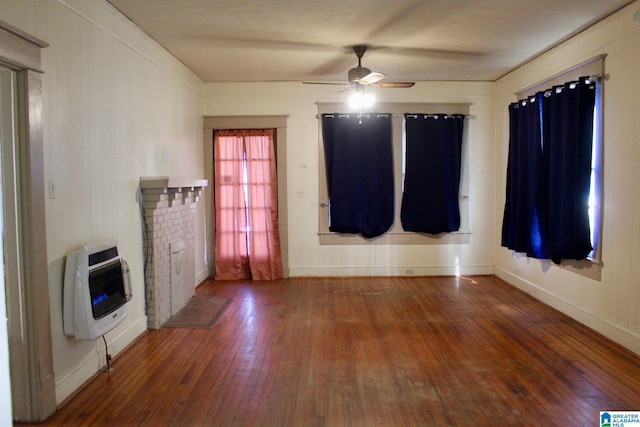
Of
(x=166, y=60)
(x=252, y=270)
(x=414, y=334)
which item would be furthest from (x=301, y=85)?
(x=414, y=334)

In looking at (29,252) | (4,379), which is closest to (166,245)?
(29,252)

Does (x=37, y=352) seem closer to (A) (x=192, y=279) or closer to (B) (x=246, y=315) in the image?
(B) (x=246, y=315)

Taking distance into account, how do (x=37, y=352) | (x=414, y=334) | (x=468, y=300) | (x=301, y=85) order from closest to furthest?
(x=37, y=352), (x=414, y=334), (x=468, y=300), (x=301, y=85)

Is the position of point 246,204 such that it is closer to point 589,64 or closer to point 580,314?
point 580,314

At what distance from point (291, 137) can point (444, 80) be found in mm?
2354

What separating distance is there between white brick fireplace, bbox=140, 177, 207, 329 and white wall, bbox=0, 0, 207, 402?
0.10 metres

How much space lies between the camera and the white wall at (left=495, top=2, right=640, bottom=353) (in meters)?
3.41

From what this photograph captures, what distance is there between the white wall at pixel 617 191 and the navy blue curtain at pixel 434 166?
5.77 ft

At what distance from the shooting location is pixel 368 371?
3082 millimetres

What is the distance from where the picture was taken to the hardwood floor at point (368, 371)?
2.53 metres

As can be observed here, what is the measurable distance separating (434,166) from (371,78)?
2170mm

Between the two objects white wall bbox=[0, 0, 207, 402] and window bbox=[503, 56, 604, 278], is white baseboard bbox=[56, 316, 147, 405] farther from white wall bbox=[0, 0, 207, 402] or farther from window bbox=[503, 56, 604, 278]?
window bbox=[503, 56, 604, 278]

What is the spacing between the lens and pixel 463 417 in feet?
8.11

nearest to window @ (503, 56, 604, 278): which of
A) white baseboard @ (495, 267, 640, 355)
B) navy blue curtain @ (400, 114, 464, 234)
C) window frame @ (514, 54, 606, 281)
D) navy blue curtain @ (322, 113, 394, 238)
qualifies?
window frame @ (514, 54, 606, 281)
